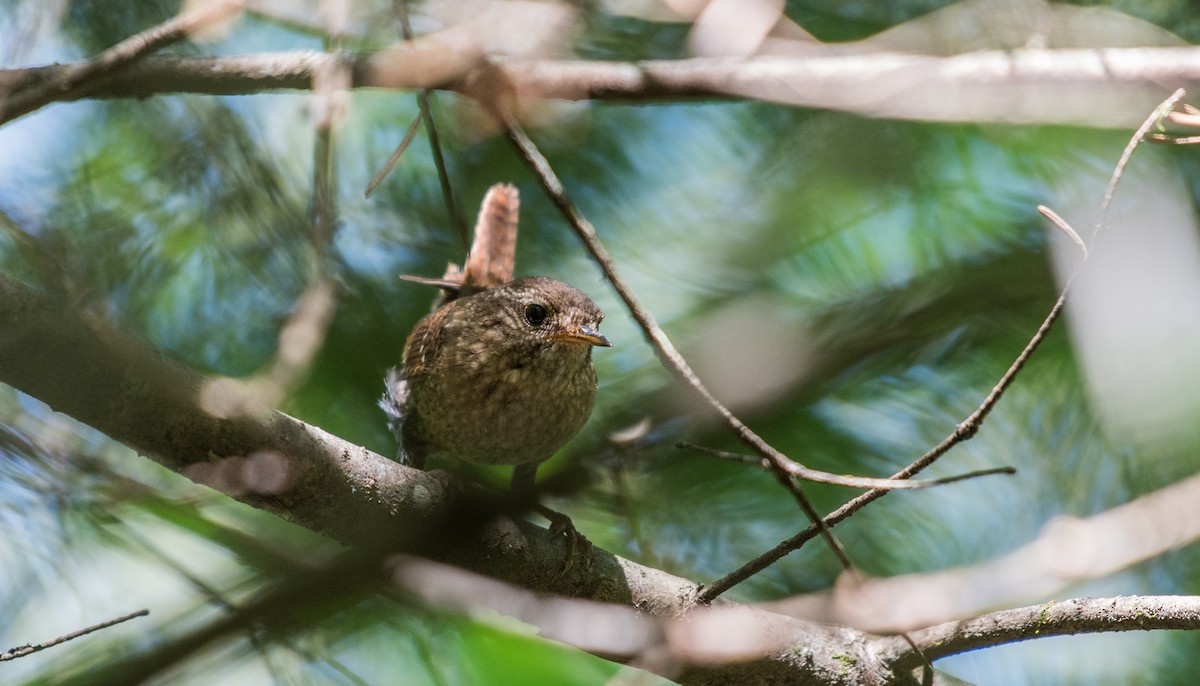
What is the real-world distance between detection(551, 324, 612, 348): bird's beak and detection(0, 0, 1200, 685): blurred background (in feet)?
0.81

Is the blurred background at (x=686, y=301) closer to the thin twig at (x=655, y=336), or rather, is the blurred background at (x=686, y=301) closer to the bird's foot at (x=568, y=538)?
the bird's foot at (x=568, y=538)

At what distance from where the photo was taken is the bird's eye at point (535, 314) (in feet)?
10.8

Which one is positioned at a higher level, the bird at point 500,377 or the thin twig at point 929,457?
the bird at point 500,377

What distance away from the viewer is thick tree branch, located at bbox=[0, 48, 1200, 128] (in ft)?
8.47

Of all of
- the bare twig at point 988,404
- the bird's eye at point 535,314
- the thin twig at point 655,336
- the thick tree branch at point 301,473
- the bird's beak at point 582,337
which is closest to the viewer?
the thick tree branch at point 301,473

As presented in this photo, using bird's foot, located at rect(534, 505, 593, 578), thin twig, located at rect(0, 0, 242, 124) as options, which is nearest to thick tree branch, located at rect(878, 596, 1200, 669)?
bird's foot, located at rect(534, 505, 593, 578)

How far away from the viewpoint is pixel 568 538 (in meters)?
2.79

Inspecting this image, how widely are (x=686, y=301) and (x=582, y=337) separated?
0.66 metres

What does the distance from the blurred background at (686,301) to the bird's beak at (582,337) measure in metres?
0.25

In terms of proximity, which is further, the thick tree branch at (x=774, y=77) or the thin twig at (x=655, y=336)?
the thick tree branch at (x=774, y=77)

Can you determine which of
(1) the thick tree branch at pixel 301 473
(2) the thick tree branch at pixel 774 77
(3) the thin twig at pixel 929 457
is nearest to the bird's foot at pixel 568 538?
(1) the thick tree branch at pixel 301 473

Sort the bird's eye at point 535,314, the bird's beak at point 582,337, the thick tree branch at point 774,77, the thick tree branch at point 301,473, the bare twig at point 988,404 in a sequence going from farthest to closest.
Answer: the bird's eye at point 535,314 → the bird's beak at point 582,337 → the thick tree branch at point 774,77 → the bare twig at point 988,404 → the thick tree branch at point 301,473

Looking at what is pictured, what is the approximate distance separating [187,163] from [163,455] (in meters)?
1.76

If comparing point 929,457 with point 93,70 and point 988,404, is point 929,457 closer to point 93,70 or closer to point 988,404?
point 988,404
